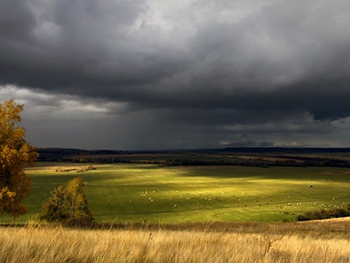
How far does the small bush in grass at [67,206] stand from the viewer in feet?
157

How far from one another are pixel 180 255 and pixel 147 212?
81.9 m

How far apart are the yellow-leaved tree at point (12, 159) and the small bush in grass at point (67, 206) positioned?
1821 cm

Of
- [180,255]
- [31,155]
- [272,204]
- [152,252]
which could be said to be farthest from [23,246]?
[272,204]

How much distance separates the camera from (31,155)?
95.2 feet

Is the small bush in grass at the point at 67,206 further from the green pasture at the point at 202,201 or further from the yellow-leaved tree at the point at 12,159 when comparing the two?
the yellow-leaved tree at the point at 12,159

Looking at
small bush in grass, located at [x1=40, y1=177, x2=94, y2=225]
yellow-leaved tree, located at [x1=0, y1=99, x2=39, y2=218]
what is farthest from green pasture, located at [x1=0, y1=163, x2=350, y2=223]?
yellow-leaved tree, located at [x1=0, y1=99, x2=39, y2=218]

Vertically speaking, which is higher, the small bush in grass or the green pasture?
the small bush in grass

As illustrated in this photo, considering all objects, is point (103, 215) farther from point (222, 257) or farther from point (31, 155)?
point (222, 257)

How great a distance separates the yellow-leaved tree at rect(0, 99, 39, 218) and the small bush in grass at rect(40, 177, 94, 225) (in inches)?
717

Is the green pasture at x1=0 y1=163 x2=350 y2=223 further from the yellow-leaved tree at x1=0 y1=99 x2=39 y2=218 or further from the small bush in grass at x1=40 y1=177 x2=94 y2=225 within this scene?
the yellow-leaved tree at x1=0 y1=99 x2=39 y2=218

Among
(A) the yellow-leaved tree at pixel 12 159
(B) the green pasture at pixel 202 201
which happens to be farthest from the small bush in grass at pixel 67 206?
(A) the yellow-leaved tree at pixel 12 159

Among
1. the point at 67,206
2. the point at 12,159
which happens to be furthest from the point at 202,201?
the point at 12,159

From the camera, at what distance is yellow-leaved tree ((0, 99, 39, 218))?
27.5m

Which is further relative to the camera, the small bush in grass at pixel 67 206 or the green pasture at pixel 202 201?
the green pasture at pixel 202 201
